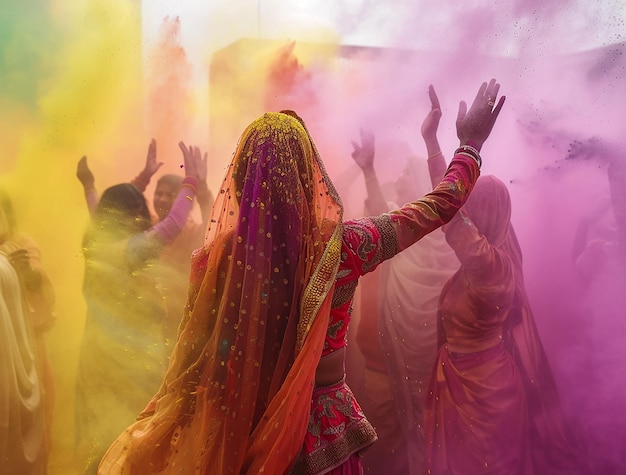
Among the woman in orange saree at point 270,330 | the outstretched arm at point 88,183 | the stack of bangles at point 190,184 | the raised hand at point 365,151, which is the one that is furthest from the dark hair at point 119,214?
the woman in orange saree at point 270,330

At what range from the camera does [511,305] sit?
103 inches

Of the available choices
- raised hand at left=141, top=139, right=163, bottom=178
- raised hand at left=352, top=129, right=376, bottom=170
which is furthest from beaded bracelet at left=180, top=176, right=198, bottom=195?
raised hand at left=352, top=129, right=376, bottom=170

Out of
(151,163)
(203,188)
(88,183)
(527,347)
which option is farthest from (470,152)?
(88,183)

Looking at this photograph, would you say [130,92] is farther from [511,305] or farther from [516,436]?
[516,436]

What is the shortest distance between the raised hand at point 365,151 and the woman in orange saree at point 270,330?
3.64 ft

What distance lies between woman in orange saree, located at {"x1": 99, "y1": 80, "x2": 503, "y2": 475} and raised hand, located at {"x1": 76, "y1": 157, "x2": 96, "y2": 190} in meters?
1.37

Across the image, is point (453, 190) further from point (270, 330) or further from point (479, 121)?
point (270, 330)

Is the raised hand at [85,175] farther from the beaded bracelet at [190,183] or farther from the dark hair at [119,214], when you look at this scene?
the beaded bracelet at [190,183]

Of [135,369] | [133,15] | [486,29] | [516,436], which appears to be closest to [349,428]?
[516,436]

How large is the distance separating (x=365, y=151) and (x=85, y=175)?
122cm

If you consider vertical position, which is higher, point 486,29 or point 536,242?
point 486,29

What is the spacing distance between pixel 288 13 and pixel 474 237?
4.16 feet

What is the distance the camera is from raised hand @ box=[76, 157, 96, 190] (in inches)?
116

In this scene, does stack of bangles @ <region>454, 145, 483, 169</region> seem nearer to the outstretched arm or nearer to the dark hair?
the dark hair
